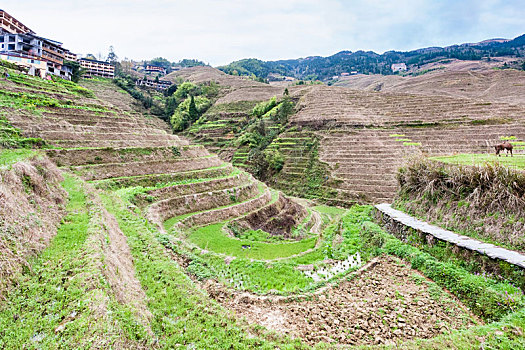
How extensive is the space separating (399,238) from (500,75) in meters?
64.5

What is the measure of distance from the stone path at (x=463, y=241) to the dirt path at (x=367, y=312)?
1244mm

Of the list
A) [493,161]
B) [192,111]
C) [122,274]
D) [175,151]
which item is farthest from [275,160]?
[122,274]

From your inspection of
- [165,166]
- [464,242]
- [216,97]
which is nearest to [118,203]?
[165,166]

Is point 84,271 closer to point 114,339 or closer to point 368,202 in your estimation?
point 114,339

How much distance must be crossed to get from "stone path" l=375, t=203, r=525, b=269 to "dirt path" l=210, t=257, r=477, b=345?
124 centimetres

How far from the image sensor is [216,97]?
67500mm

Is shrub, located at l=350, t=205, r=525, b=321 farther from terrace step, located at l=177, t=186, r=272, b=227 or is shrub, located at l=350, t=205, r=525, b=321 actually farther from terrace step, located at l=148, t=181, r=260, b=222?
terrace step, located at l=148, t=181, r=260, b=222

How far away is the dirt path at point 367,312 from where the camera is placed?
5.05m

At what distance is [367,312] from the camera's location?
572cm

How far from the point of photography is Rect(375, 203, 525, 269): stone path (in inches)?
215

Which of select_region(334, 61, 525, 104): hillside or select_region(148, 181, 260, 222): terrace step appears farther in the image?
select_region(334, 61, 525, 104): hillside

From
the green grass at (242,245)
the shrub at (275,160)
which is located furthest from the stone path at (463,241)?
the shrub at (275,160)

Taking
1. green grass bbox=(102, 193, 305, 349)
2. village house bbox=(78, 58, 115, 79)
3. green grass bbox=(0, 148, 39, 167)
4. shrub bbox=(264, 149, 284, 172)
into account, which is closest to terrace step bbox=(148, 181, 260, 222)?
green grass bbox=(0, 148, 39, 167)

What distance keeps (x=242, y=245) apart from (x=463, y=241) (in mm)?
8162
